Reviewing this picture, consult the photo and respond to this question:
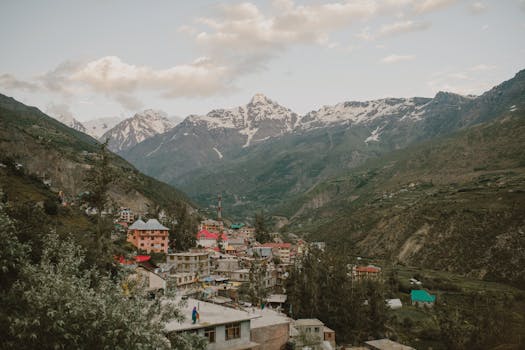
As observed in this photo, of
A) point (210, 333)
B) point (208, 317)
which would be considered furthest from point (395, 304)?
point (210, 333)

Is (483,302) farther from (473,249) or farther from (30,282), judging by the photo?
(30,282)

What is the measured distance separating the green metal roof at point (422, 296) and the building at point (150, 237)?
52.6 m

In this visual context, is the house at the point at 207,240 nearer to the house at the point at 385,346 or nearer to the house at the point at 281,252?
the house at the point at 281,252

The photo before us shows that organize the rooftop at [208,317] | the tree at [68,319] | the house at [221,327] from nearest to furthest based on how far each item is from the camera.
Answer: the tree at [68,319]
the rooftop at [208,317]
the house at [221,327]

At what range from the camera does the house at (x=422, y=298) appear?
82.4 meters

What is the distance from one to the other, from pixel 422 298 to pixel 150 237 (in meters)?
58.0

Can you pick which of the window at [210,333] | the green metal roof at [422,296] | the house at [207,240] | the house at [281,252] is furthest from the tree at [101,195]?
the house at [207,240]

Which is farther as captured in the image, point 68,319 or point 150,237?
point 150,237

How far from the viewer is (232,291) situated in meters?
67.8

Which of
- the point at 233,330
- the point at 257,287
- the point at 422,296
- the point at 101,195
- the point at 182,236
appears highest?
the point at 101,195

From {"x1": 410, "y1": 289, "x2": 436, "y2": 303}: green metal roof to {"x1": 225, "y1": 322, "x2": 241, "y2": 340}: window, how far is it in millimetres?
67258

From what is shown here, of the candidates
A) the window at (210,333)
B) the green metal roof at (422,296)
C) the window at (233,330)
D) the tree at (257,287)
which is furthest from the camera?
the green metal roof at (422,296)

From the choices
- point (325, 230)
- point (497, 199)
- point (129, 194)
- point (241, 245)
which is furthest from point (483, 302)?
point (129, 194)

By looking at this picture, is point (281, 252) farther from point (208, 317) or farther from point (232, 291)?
point (208, 317)
